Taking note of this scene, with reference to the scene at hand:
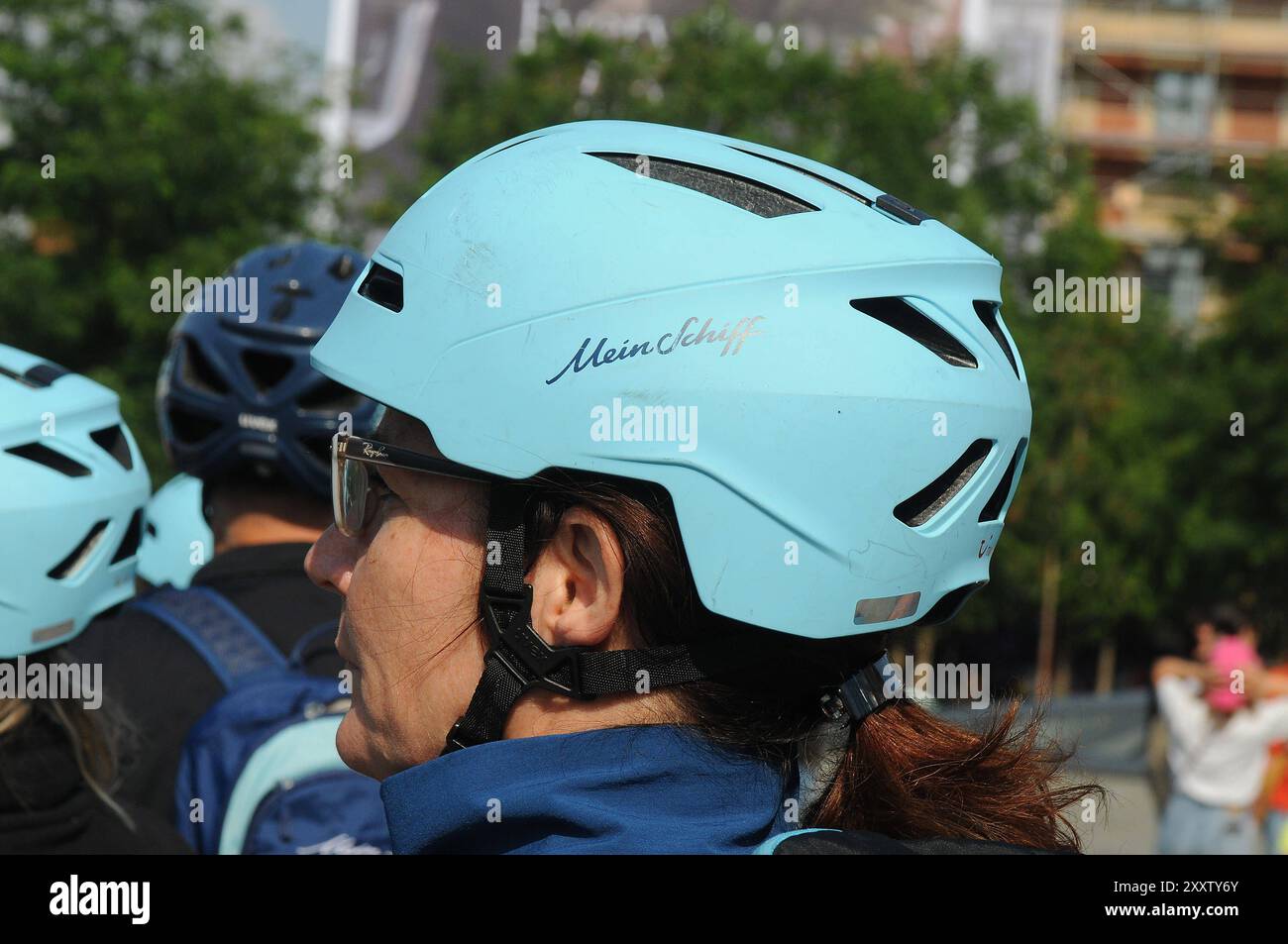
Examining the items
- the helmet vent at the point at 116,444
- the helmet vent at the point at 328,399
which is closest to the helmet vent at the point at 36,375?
the helmet vent at the point at 116,444

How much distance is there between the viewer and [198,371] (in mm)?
4566

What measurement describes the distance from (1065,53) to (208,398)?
173 ft

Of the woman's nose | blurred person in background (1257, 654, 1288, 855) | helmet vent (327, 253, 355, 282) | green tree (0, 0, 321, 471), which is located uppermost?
green tree (0, 0, 321, 471)

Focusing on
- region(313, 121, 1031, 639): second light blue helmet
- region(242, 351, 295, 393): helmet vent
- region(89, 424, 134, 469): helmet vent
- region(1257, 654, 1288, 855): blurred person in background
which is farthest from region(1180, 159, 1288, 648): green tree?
region(313, 121, 1031, 639): second light blue helmet

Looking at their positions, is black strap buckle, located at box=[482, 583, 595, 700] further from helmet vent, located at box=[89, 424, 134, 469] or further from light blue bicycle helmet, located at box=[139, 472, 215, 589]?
light blue bicycle helmet, located at box=[139, 472, 215, 589]

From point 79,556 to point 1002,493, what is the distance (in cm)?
232

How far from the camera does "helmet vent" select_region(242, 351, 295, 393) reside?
174 inches

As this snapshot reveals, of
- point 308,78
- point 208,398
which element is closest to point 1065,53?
point 308,78

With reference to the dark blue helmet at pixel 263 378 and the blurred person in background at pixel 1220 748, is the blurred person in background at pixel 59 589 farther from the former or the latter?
the blurred person in background at pixel 1220 748

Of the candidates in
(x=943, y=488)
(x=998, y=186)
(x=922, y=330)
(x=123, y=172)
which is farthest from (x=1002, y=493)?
(x=998, y=186)

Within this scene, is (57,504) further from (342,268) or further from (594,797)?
(594,797)

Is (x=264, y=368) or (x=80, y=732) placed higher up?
(x=264, y=368)

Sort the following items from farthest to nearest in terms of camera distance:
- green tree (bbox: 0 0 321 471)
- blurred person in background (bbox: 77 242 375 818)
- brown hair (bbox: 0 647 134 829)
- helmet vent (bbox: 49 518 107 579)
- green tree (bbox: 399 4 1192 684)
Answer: green tree (bbox: 399 4 1192 684), green tree (bbox: 0 0 321 471), blurred person in background (bbox: 77 242 375 818), helmet vent (bbox: 49 518 107 579), brown hair (bbox: 0 647 134 829)

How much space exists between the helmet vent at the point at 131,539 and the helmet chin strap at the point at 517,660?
190 centimetres
